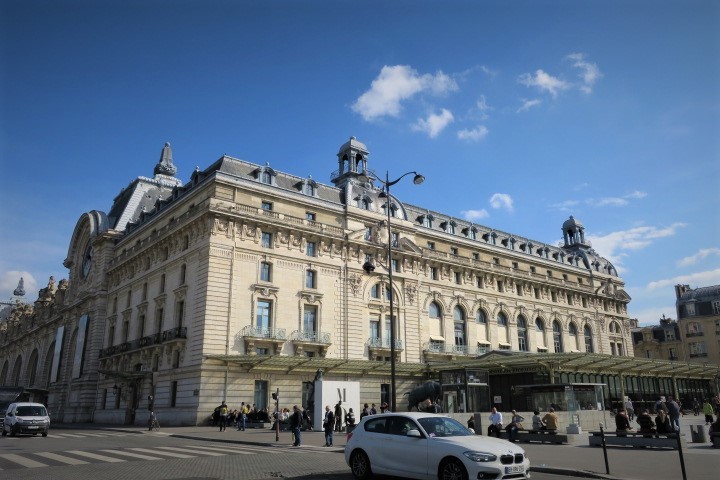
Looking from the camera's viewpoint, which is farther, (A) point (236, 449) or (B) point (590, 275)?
(B) point (590, 275)

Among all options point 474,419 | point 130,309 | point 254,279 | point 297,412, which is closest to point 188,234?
point 254,279

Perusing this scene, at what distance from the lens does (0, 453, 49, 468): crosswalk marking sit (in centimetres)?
1490

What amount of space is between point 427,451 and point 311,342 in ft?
101

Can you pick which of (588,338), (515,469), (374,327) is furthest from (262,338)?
(588,338)

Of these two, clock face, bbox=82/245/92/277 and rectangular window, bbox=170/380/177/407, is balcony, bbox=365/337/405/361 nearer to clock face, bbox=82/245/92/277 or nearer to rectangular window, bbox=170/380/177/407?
→ rectangular window, bbox=170/380/177/407

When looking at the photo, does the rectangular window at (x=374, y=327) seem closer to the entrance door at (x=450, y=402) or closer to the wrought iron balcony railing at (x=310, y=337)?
the wrought iron balcony railing at (x=310, y=337)

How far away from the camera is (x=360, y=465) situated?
12398 millimetres

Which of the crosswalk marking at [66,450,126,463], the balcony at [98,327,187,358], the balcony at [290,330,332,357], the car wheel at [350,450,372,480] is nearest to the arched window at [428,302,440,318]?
the balcony at [290,330,332,357]

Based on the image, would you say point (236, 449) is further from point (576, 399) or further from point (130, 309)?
point (130, 309)

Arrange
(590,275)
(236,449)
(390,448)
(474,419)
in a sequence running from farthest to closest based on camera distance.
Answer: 1. (590,275)
2. (474,419)
3. (236,449)
4. (390,448)

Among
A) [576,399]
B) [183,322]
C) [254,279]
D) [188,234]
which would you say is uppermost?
[188,234]

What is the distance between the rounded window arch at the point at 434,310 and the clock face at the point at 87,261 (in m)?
37.4

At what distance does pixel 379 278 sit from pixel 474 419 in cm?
2393

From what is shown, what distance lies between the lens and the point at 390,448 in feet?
39.0
